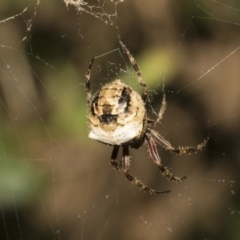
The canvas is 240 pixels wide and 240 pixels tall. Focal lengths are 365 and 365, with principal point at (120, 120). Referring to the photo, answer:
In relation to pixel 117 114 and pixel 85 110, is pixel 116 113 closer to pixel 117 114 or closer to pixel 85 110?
pixel 117 114

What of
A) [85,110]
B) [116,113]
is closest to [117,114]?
[116,113]

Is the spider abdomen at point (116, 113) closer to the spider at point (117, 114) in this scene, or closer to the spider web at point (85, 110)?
the spider at point (117, 114)

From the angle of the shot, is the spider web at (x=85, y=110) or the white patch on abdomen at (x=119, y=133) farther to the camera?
the spider web at (x=85, y=110)

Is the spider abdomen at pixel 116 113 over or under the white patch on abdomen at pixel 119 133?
over

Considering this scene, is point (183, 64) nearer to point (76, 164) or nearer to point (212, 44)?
point (212, 44)

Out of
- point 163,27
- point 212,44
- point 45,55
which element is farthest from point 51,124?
point 212,44

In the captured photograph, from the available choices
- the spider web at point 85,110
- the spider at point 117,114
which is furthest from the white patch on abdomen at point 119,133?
the spider web at point 85,110
